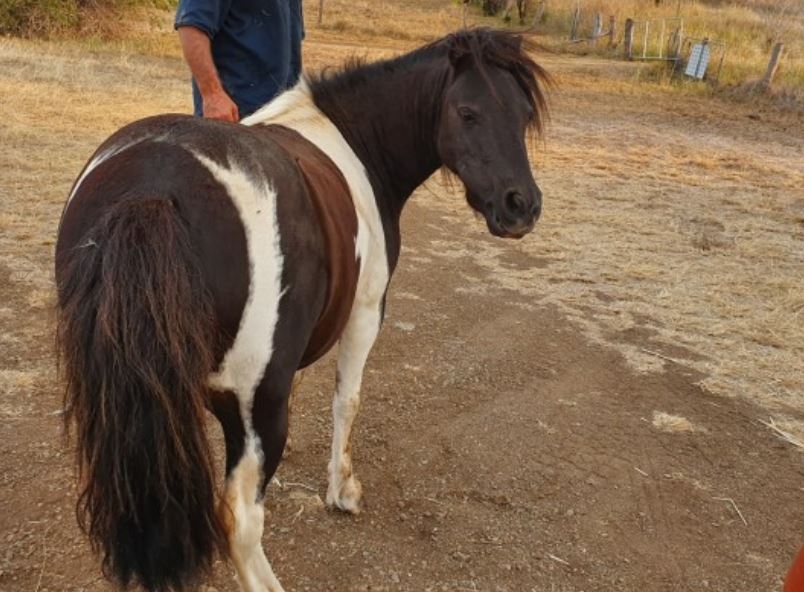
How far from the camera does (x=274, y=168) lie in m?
1.87

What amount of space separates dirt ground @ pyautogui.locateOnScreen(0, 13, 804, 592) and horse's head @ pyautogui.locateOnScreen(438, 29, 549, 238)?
1276 mm

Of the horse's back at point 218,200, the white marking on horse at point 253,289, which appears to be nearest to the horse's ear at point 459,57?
the horse's back at point 218,200

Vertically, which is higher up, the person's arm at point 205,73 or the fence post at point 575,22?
the person's arm at point 205,73

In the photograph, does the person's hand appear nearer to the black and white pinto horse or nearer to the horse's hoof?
the black and white pinto horse

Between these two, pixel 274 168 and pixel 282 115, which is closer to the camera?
pixel 274 168

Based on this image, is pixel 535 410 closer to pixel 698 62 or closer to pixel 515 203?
pixel 515 203

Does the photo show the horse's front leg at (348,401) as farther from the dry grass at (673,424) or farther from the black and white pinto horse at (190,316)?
the dry grass at (673,424)

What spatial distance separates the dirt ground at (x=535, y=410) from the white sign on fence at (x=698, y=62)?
9.46 metres

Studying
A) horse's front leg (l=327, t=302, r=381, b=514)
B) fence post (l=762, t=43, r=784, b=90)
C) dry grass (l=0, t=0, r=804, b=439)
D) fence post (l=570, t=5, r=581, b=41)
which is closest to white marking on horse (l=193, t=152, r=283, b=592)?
horse's front leg (l=327, t=302, r=381, b=514)

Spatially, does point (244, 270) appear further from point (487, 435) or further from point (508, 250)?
point (508, 250)

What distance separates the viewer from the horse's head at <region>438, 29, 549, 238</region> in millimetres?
2480

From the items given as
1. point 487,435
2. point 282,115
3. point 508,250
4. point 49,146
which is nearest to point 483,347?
point 487,435

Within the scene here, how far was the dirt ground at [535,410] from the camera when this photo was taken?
108 inches

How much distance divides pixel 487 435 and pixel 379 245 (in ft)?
4.60
